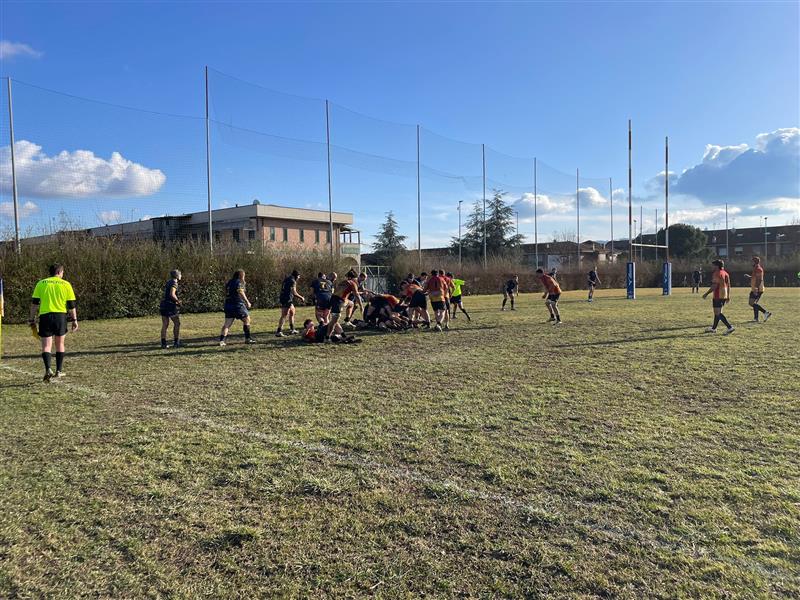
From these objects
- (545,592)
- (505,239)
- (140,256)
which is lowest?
(545,592)

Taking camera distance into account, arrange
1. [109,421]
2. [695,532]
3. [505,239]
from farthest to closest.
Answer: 1. [505,239]
2. [109,421]
3. [695,532]

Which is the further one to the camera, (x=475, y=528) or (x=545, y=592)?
(x=475, y=528)

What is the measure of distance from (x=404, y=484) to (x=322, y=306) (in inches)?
351

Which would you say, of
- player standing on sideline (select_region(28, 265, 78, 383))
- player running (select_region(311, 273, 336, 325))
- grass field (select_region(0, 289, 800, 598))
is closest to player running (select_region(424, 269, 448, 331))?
player running (select_region(311, 273, 336, 325))

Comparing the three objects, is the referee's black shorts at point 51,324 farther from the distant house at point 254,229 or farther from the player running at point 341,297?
the distant house at point 254,229

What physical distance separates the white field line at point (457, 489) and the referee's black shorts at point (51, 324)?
2.81 metres

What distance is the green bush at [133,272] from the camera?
1747 cm

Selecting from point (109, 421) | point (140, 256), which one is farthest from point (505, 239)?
point (109, 421)

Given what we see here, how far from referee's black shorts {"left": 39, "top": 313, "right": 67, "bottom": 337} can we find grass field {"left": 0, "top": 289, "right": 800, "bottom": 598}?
84 centimetres

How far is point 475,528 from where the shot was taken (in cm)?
326

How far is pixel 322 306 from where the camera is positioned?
12547 mm

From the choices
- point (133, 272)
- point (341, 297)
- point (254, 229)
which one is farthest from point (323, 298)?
point (254, 229)

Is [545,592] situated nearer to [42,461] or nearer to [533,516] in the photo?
[533,516]

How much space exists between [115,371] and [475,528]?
7763 millimetres
